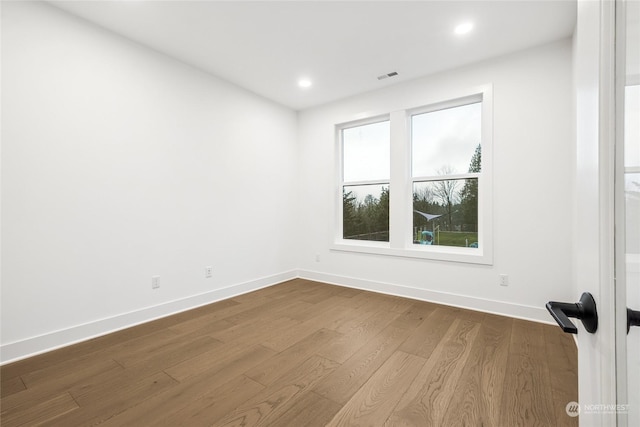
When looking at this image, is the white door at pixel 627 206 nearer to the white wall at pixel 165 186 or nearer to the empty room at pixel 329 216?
the empty room at pixel 329 216

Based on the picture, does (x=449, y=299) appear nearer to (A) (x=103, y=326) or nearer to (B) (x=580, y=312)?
(B) (x=580, y=312)

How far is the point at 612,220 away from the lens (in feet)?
1.60

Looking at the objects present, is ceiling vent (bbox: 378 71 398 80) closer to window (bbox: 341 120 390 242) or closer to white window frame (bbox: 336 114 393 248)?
white window frame (bbox: 336 114 393 248)

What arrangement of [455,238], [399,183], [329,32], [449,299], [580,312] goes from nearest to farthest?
[580,312]
[329,32]
[449,299]
[455,238]
[399,183]

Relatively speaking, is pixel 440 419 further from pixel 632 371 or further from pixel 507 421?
pixel 632 371

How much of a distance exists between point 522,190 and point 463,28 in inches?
65.3

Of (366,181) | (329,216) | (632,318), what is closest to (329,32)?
(366,181)

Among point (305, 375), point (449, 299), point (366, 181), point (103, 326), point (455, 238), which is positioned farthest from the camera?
point (366, 181)

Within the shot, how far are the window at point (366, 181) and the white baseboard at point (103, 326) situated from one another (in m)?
1.84

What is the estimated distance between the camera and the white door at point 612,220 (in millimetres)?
453

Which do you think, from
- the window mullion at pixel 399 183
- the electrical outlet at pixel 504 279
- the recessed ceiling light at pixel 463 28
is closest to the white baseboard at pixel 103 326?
the window mullion at pixel 399 183

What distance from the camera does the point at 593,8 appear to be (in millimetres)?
550

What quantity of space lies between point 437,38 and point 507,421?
3.00 m

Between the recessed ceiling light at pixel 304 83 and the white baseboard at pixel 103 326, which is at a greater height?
the recessed ceiling light at pixel 304 83
